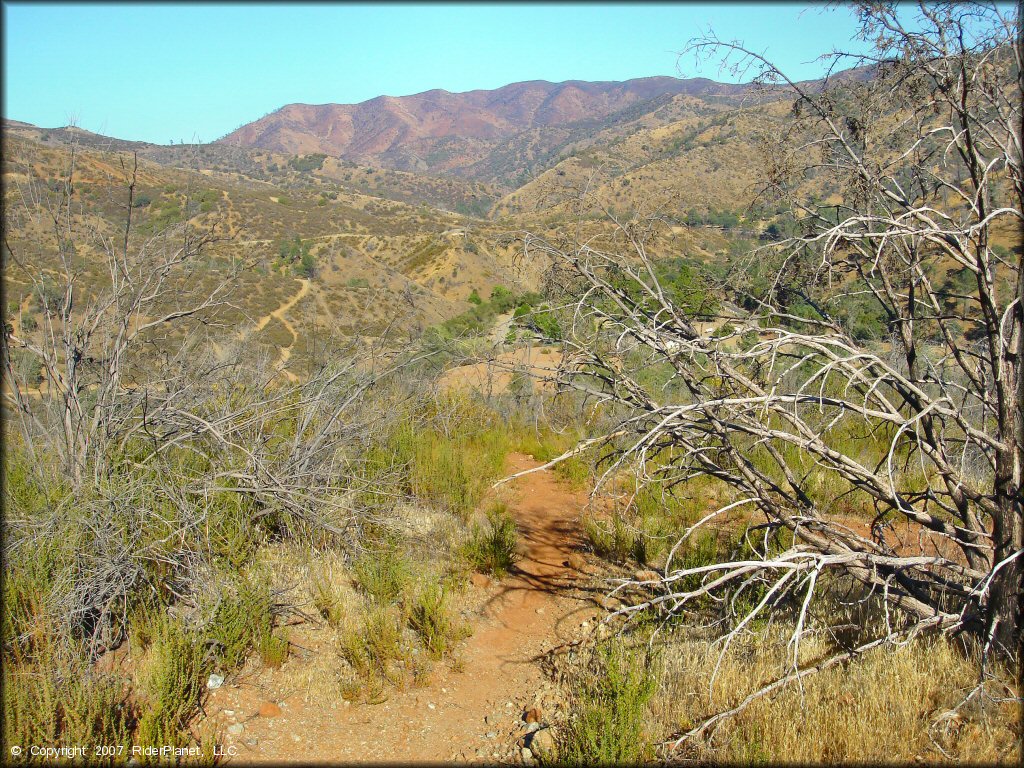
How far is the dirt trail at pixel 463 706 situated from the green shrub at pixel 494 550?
13 cm

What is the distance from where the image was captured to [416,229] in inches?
1737

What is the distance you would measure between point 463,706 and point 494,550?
159cm

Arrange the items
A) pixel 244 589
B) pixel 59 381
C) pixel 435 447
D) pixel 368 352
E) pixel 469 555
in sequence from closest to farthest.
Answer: pixel 244 589
pixel 59 381
pixel 469 555
pixel 368 352
pixel 435 447

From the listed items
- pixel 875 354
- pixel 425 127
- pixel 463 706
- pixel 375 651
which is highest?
pixel 425 127

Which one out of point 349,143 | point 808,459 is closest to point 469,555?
point 808,459

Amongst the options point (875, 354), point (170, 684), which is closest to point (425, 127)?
point (875, 354)

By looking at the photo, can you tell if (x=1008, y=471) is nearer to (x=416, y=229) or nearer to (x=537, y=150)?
(x=416, y=229)

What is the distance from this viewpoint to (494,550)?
531 cm

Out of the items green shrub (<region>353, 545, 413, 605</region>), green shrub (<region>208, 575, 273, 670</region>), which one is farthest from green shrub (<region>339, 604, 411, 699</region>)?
green shrub (<region>208, 575, 273, 670</region>)

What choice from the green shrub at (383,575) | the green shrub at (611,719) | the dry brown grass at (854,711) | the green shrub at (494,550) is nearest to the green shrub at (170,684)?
the green shrub at (383,575)

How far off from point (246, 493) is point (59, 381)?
142 centimetres

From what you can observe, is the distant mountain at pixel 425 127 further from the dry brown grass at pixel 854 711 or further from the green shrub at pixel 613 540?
the dry brown grass at pixel 854 711

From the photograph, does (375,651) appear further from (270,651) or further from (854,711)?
(854,711)

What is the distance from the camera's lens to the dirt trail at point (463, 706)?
133 inches
